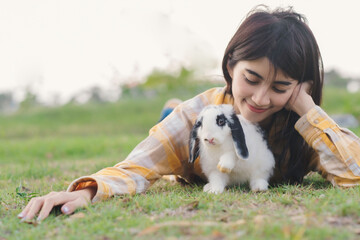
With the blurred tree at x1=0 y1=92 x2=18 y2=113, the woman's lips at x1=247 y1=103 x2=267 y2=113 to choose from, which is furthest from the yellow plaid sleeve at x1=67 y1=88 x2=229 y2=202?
the blurred tree at x1=0 y1=92 x2=18 y2=113

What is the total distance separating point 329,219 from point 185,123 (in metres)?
1.59

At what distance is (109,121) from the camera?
13617 mm

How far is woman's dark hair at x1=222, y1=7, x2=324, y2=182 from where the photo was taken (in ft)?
9.99

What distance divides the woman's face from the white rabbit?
116 millimetres

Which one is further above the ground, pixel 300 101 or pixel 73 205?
pixel 300 101

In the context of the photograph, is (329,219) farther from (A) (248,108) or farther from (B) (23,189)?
(B) (23,189)

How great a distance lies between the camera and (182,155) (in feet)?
11.4

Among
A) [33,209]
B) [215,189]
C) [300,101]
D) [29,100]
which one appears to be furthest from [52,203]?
[29,100]

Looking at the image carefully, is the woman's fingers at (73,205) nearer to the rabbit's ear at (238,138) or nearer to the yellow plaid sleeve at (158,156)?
the yellow plaid sleeve at (158,156)

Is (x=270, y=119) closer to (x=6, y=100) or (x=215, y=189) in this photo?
(x=215, y=189)

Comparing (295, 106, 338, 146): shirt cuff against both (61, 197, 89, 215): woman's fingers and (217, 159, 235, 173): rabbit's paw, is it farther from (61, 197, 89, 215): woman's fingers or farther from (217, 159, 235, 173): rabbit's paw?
(61, 197, 89, 215): woman's fingers

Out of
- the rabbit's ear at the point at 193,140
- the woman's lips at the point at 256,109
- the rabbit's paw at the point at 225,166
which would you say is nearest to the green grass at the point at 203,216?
the rabbit's paw at the point at 225,166

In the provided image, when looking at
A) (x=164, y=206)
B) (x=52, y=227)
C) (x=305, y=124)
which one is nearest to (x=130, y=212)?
(x=164, y=206)

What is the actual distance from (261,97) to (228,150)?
45 centimetres
